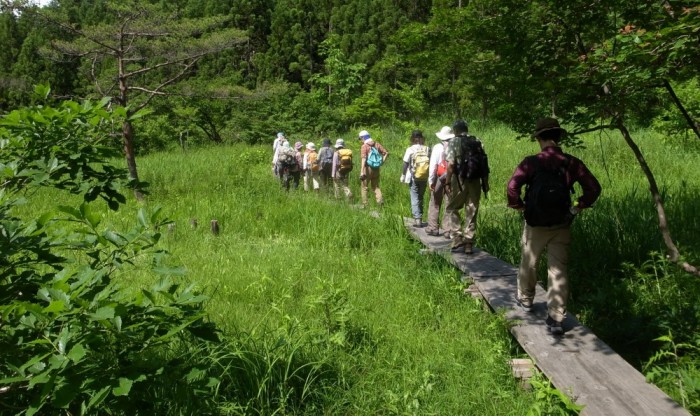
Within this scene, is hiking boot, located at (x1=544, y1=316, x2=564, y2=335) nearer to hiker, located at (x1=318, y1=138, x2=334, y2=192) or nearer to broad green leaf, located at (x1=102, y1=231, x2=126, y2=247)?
broad green leaf, located at (x1=102, y1=231, x2=126, y2=247)

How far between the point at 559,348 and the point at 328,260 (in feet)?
10.7

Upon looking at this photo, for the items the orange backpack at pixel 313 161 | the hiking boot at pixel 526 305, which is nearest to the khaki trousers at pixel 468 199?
the hiking boot at pixel 526 305

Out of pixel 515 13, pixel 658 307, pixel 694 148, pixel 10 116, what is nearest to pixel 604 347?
pixel 658 307

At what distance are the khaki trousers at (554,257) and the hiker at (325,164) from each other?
754 cm

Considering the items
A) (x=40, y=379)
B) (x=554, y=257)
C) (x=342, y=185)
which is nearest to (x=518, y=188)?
(x=554, y=257)

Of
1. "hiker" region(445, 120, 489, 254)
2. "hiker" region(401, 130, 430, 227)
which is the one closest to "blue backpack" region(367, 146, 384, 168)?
"hiker" region(401, 130, 430, 227)

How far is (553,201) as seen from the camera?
3.82 m

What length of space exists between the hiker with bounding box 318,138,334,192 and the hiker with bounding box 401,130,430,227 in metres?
3.79

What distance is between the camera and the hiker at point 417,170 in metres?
7.49

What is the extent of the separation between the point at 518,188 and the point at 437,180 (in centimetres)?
288

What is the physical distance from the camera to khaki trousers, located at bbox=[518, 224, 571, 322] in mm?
3902

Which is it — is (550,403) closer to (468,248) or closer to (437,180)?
(468,248)

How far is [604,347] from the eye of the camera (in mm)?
3609

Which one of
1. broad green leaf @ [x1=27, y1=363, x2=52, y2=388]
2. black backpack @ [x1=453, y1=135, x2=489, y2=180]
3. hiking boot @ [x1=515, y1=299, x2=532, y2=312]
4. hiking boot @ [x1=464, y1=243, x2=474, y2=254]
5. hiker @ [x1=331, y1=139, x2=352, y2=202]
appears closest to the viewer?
broad green leaf @ [x1=27, y1=363, x2=52, y2=388]
